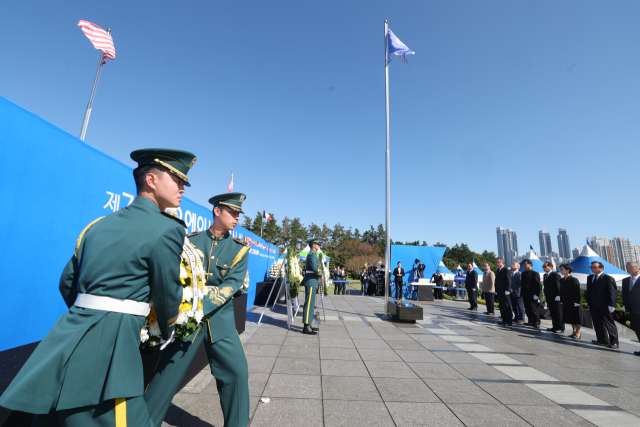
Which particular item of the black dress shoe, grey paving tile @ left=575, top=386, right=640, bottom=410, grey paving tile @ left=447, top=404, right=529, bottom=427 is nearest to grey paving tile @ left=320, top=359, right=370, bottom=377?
grey paving tile @ left=447, top=404, right=529, bottom=427

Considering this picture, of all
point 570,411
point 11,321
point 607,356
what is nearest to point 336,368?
point 570,411

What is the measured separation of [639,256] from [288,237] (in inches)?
4687

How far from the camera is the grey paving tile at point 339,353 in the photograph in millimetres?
5152

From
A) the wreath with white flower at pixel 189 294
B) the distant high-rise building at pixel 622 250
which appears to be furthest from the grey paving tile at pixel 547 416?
the distant high-rise building at pixel 622 250

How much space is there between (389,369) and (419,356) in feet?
3.74

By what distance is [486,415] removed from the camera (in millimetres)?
3211

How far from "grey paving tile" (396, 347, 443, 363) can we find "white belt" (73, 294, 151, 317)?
15.9 feet

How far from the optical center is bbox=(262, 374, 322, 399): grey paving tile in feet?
11.6

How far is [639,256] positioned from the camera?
102000 millimetres

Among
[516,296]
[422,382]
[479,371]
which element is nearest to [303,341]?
[422,382]

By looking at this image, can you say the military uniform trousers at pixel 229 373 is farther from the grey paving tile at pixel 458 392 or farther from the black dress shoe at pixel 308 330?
the black dress shoe at pixel 308 330

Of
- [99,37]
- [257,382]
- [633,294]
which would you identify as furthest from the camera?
[99,37]

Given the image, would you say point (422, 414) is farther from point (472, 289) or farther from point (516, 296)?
point (472, 289)

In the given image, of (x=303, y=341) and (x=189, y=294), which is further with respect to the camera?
(x=303, y=341)
